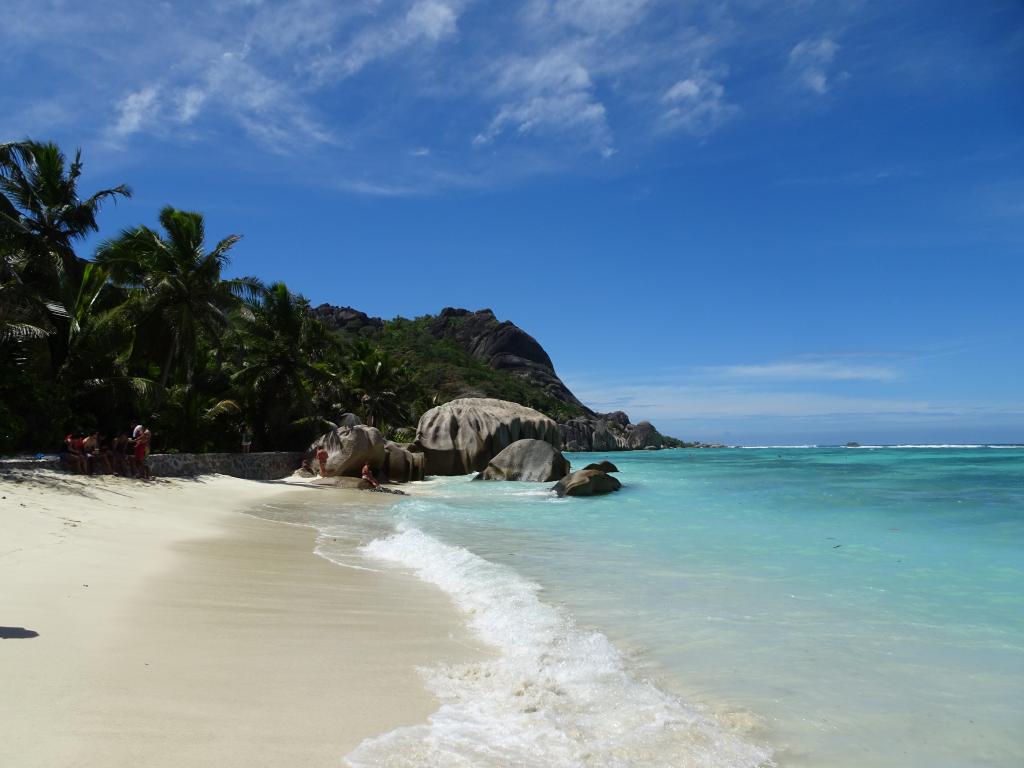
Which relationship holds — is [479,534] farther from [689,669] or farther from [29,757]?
[29,757]

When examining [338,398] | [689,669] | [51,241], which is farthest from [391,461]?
[689,669]

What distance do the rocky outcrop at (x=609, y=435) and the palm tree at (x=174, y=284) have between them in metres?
52.8

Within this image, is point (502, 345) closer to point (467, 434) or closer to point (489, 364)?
point (489, 364)

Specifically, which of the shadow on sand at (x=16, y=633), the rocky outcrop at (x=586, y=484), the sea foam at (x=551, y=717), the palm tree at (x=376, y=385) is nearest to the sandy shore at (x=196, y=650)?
the shadow on sand at (x=16, y=633)

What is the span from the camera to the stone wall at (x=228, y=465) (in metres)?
19.0

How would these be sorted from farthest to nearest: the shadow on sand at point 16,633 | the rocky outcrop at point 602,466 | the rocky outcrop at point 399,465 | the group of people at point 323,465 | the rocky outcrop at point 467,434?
the rocky outcrop at point 467,434 → the rocky outcrop at point 399,465 → the group of people at point 323,465 → the rocky outcrop at point 602,466 → the shadow on sand at point 16,633

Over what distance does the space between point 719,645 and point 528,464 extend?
2054cm

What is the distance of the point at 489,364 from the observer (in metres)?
109

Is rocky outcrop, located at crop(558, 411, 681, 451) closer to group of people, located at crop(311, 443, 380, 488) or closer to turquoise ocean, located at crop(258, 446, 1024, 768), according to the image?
group of people, located at crop(311, 443, 380, 488)

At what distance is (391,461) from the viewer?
84.7ft

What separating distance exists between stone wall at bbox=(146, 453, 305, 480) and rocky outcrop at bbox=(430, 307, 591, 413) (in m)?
82.6

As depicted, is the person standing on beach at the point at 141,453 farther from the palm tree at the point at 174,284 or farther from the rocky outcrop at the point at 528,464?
the rocky outcrop at the point at 528,464

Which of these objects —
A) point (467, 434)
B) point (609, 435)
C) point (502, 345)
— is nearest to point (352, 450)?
point (467, 434)

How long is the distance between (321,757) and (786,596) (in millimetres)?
5108
